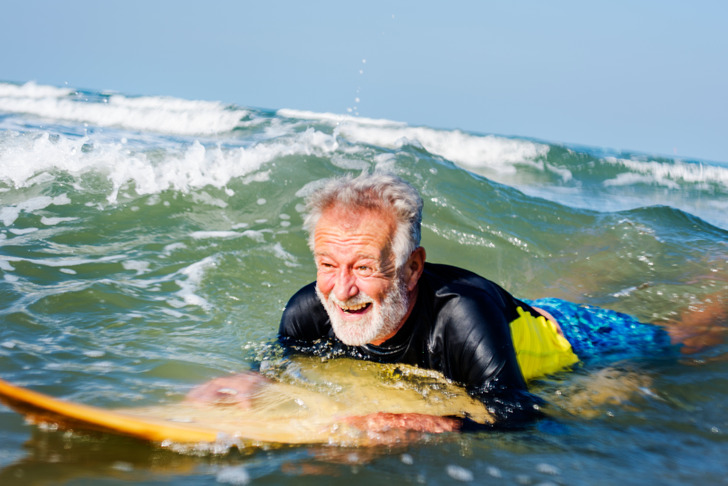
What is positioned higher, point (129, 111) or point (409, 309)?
point (129, 111)

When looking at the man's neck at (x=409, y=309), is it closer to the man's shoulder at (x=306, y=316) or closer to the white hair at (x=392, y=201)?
the white hair at (x=392, y=201)

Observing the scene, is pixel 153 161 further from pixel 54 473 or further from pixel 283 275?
pixel 54 473

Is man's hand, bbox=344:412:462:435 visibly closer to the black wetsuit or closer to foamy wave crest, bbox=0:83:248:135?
the black wetsuit

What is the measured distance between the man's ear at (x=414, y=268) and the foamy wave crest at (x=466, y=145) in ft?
49.2

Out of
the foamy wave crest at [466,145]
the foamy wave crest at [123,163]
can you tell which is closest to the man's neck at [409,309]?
the foamy wave crest at [123,163]

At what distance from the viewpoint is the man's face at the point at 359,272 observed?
330 centimetres

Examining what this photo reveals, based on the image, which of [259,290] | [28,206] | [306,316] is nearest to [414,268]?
[306,316]

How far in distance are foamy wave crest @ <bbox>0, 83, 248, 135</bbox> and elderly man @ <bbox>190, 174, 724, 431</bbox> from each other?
65.6 feet

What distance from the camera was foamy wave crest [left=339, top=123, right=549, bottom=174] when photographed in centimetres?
1997

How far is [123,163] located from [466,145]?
613 inches

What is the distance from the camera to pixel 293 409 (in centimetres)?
328

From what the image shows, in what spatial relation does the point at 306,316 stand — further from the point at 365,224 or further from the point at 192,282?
the point at 192,282

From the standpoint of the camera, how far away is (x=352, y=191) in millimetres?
3348

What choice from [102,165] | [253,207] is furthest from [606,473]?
[102,165]
